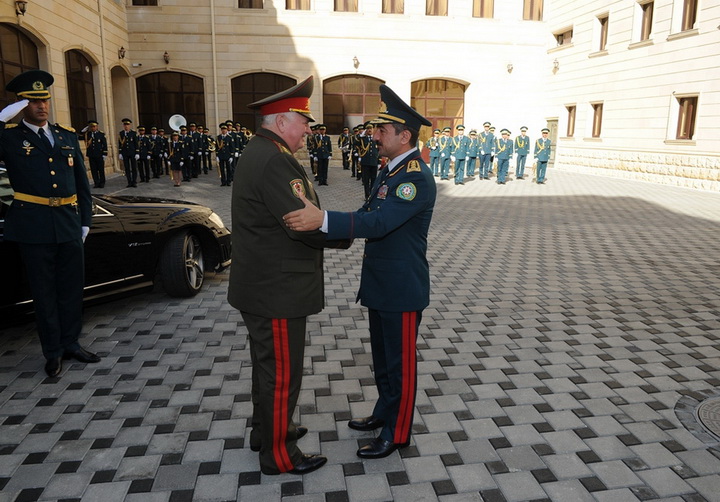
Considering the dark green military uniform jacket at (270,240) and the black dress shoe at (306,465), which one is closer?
the dark green military uniform jacket at (270,240)

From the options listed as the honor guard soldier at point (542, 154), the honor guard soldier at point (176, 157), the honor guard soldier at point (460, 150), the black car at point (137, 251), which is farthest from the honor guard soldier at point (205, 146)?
the black car at point (137, 251)

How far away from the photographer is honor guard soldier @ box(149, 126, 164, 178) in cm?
1869

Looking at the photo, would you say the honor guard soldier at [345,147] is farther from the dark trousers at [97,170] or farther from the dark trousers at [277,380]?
the dark trousers at [277,380]

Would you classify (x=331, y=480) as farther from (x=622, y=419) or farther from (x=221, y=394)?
(x=622, y=419)

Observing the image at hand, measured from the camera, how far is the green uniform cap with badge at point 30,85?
3.91 metres

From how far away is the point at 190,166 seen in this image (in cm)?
1906

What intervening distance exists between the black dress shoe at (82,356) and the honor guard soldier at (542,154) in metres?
17.8

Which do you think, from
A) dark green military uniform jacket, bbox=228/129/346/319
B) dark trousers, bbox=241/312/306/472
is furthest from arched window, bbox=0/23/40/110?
dark trousers, bbox=241/312/306/472

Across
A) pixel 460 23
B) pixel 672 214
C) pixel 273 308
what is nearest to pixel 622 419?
pixel 273 308

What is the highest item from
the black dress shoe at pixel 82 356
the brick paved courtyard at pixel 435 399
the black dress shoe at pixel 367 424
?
the black dress shoe at pixel 82 356

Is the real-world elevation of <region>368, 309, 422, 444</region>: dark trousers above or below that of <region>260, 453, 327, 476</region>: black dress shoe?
above

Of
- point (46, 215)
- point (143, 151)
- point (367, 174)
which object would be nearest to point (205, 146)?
point (143, 151)

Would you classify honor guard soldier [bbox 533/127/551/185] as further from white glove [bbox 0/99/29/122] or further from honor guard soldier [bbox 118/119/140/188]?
white glove [bbox 0/99/29/122]

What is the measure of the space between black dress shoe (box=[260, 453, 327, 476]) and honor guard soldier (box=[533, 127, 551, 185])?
18170 millimetres
